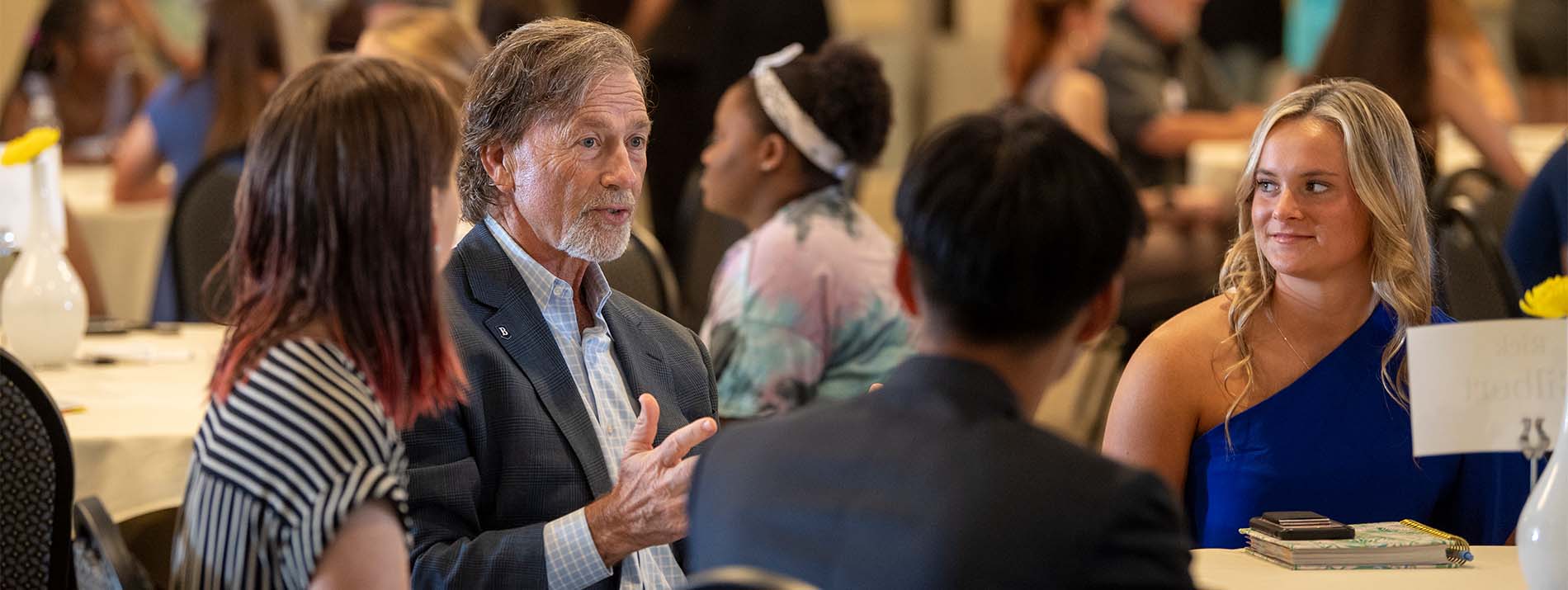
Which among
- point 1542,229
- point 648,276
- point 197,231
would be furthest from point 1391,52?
point 197,231

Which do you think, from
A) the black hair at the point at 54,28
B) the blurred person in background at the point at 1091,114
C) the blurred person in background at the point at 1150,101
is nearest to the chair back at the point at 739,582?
the blurred person in background at the point at 1091,114

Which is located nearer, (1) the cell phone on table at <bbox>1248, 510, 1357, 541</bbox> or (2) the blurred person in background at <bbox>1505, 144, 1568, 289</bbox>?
(1) the cell phone on table at <bbox>1248, 510, 1357, 541</bbox>

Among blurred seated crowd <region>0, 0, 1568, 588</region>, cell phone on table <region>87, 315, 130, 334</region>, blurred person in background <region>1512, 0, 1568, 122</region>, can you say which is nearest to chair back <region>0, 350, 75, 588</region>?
blurred seated crowd <region>0, 0, 1568, 588</region>

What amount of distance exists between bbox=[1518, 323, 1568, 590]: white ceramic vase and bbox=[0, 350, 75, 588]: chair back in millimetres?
1667

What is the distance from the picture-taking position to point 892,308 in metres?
2.91

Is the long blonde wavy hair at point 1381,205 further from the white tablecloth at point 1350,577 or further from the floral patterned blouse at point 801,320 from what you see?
the floral patterned blouse at point 801,320

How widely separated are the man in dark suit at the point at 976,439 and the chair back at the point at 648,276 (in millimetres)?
1526

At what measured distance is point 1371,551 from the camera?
6.02 ft

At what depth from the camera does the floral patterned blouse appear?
2.83 metres

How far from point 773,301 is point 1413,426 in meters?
1.19

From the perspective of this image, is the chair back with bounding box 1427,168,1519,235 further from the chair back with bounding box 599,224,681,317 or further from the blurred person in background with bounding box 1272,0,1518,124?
the chair back with bounding box 599,224,681,317

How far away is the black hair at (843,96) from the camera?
3006mm

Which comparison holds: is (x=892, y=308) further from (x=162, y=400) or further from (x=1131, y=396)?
(x=162, y=400)

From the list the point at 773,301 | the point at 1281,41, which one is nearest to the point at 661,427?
the point at 773,301
